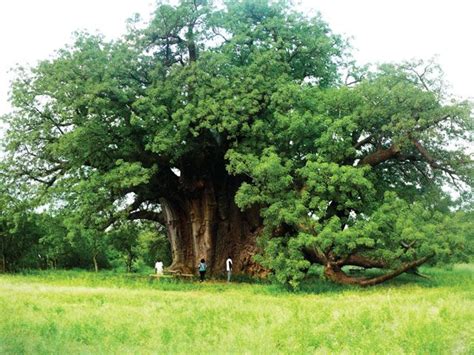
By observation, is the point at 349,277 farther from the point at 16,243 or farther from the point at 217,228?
the point at 16,243

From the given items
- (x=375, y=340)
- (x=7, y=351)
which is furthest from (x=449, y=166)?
(x=7, y=351)

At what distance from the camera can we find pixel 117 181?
23984mm

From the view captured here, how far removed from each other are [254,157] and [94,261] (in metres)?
Answer: 25.3

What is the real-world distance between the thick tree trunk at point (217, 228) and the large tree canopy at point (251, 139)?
0.07 m

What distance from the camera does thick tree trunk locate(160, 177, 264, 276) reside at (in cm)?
2795

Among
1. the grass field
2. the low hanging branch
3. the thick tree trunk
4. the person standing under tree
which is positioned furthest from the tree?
the grass field

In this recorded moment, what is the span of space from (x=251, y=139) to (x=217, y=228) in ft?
19.9

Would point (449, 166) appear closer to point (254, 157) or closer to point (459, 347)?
point (254, 157)

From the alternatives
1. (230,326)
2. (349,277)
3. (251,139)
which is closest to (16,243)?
(251,139)

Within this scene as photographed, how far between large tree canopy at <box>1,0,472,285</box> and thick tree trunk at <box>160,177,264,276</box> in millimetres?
66

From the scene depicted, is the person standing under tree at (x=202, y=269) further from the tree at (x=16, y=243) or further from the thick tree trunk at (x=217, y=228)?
the tree at (x=16, y=243)

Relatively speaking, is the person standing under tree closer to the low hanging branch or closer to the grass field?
the low hanging branch

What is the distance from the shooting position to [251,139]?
24.2 m

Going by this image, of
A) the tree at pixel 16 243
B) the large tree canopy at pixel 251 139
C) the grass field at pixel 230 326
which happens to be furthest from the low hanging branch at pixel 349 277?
the tree at pixel 16 243
